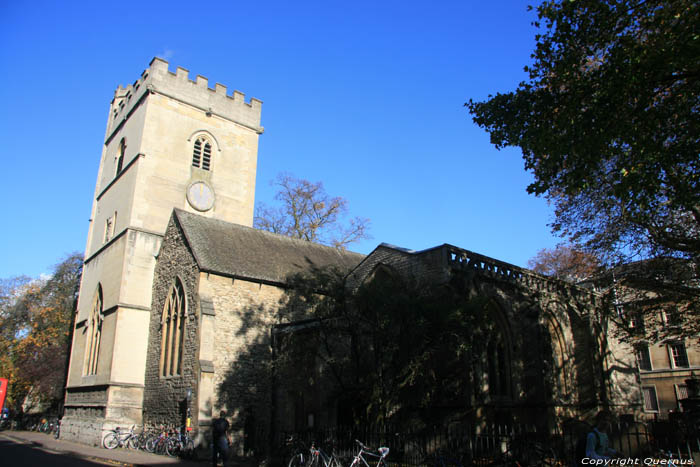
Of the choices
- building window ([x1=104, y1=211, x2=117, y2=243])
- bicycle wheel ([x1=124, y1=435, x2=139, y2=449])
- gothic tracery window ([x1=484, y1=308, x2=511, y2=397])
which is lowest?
bicycle wheel ([x1=124, y1=435, x2=139, y2=449])

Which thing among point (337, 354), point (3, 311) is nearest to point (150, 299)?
point (337, 354)

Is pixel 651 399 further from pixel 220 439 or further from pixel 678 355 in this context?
pixel 220 439

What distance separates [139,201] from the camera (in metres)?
24.3

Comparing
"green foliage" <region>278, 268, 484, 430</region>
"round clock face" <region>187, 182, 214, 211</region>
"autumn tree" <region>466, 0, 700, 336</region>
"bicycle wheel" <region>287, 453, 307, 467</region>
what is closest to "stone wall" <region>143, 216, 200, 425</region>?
"round clock face" <region>187, 182, 214, 211</region>

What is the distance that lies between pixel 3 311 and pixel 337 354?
3707 cm

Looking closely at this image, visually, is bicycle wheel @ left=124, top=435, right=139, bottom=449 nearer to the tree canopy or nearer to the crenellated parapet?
the crenellated parapet

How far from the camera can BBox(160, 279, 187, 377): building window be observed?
19.3 metres

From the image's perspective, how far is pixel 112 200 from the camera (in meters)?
27.1

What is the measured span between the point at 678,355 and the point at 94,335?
118 ft

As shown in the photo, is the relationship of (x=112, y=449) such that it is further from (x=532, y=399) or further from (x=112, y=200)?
(x=532, y=399)

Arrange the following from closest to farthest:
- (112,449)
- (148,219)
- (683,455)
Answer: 1. (683,455)
2. (112,449)
3. (148,219)

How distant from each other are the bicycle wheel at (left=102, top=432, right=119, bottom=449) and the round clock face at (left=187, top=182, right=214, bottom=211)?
1155 centimetres

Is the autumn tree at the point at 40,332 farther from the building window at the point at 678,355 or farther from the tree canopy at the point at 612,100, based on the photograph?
the building window at the point at 678,355

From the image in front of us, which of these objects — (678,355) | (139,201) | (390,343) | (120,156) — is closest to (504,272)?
(390,343)
